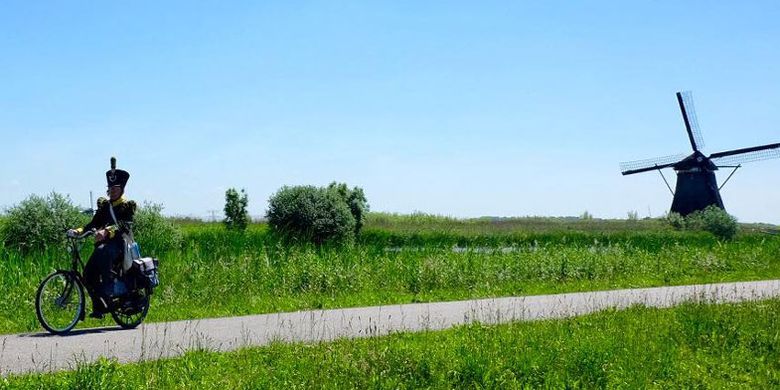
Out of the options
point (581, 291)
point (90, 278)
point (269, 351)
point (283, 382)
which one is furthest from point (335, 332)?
point (581, 291)

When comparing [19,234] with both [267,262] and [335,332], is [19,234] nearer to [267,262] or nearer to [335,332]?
[267,262]

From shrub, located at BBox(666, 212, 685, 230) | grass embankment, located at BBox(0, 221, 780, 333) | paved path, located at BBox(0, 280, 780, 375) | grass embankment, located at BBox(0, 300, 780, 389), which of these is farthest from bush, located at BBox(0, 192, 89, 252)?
shrub, located at BBox(666, 212, 685, 230)

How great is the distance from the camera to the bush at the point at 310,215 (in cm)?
2798

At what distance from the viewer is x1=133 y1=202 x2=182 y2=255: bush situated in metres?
22.3

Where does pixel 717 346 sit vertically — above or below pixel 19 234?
below

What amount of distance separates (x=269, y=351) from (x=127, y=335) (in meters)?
2.78

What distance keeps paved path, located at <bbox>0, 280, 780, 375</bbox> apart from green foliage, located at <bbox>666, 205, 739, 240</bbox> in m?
28.5

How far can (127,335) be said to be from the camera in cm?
1034

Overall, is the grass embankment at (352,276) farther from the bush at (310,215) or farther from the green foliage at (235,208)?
the green foliage at (235,208)

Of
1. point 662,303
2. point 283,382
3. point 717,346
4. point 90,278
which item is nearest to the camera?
point 283,382

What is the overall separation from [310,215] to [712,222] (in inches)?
999

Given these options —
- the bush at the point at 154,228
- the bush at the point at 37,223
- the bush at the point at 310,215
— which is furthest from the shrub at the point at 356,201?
the bush at the point at 37,223

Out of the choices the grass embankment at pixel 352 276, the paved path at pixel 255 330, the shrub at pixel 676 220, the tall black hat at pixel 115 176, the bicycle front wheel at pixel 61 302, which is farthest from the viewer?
the shrub at pixel 676 220

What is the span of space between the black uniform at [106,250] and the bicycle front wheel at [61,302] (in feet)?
0.74
